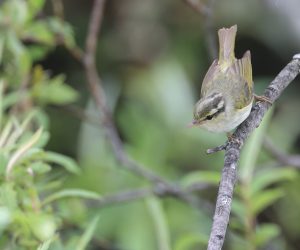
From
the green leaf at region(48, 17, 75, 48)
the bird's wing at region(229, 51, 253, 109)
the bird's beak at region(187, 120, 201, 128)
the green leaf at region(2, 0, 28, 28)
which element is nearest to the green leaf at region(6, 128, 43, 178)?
the bird's beak at region(187, 120, 201, 128)

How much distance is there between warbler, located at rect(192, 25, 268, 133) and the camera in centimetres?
313

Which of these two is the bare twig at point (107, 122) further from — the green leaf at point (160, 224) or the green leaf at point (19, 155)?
the green leaf at point (19, 155)

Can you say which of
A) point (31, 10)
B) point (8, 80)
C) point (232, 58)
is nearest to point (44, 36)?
point (31, 10)

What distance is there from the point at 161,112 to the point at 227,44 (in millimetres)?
2300

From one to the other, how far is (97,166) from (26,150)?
2.67 m

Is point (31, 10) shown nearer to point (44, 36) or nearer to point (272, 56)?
point (44, 36)

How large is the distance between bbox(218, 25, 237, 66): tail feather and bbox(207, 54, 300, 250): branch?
51cm

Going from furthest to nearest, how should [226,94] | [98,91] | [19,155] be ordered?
1. [98,91]
2. [226,94]
3. [19,155]

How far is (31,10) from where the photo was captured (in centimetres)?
427

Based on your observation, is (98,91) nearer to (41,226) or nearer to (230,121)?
(230,121)

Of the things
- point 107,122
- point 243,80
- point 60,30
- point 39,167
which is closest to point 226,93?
point 243,80

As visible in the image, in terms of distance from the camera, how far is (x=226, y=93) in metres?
3.35

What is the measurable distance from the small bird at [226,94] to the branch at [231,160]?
0.08 metres

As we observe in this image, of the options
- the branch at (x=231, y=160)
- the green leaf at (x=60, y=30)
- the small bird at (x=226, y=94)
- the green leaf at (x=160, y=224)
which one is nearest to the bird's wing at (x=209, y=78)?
the small bird at (x=226, y=94)
